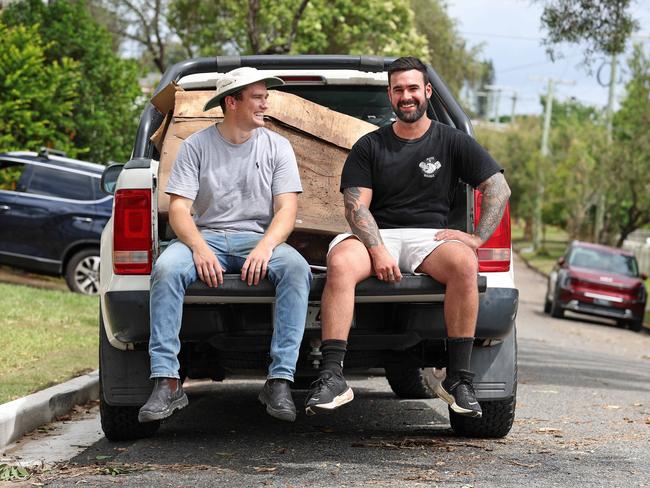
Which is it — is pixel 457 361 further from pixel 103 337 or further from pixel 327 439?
pixel 103 337

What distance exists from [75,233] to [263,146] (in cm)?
1169

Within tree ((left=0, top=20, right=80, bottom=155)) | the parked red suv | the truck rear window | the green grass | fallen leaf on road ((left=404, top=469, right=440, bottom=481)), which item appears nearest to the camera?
fallen leaf on road ((left=404, top=469, right=440, bottom=481))

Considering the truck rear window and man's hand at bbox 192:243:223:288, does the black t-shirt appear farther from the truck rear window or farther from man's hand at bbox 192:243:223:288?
the truck rear window

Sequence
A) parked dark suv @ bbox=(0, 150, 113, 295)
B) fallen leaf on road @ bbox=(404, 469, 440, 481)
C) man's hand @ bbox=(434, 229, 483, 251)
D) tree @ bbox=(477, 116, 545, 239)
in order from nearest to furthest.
A: fallen leaf on road @ bbox=(404, 469, 440, 481)
man's hand @ bbox=(434, 229, 483, 251)
parked dark suv @ bbox=(0, 150, 113, 295)
tree @ bbox=(477, 116, 545, 239)

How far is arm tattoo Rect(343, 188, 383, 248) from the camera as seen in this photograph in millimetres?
5961

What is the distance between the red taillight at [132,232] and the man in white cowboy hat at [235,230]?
15cm

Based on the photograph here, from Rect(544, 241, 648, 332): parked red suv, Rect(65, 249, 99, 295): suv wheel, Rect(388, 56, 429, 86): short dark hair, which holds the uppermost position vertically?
Rect(388, 56, 429, 86): short dark hair

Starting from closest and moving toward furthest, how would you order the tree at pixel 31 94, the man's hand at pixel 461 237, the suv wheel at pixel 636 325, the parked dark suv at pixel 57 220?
the man's hand at pixel 461 237, the parked dark suv at pixel 57 220, the tree at pixel 31 94, the suv wheel at pixel 636 325

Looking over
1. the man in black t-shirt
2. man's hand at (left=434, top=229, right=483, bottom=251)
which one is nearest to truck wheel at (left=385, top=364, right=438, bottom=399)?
the man in black t-shirt

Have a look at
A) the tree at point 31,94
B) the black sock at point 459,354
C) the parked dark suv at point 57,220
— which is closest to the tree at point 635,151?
the tree at point 31,94

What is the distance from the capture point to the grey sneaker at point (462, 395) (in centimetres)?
595

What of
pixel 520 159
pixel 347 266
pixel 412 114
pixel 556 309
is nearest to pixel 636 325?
pixel 556 309

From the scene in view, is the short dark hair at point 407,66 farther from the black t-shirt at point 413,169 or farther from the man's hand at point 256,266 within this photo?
the man's hand at point 256,266

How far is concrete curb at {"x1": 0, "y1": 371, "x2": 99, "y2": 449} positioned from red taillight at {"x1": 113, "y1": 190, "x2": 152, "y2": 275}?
135 centimetres
